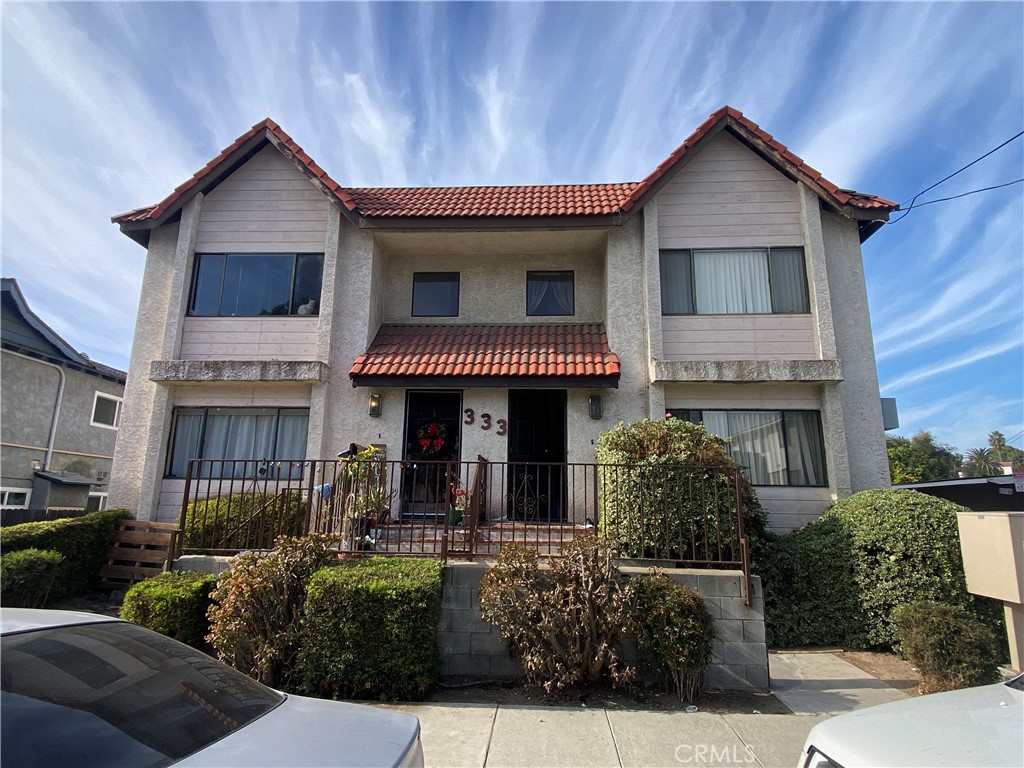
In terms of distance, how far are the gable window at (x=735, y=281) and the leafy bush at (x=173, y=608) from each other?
30.2 ft

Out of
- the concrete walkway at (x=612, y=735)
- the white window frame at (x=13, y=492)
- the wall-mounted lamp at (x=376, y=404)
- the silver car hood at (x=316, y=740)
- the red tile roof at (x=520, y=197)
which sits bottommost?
the concrete walkway at (x=612, y=735)

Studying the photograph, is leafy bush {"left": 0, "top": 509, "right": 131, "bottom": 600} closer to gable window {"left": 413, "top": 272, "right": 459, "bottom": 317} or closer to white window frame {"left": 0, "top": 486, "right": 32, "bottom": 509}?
gable window {"left": 413, "top": 272, "right": 459, "bottom": 317}

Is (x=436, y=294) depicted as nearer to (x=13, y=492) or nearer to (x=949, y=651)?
(x=949, y=651)

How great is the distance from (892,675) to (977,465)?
67.4m

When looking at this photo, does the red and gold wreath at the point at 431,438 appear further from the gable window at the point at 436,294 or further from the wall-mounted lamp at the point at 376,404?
the gable window at the point at 436,294

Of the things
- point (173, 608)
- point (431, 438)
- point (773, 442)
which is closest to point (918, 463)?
point (773, 442)

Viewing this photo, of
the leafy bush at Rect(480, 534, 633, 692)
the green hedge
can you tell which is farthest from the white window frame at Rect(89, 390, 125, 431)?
the green hedge

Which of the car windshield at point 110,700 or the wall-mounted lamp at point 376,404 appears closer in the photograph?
the car windshield at point 110,700

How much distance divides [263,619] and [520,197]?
32.4 feet

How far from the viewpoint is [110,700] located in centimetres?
213

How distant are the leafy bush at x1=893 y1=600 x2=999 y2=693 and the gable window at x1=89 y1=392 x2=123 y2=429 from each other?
2178 centimetres

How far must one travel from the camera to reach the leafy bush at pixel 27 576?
7.87m

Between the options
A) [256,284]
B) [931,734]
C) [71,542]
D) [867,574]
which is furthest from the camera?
[256,284]

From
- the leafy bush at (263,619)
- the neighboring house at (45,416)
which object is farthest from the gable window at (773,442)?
the neighboring house at (45,416)
